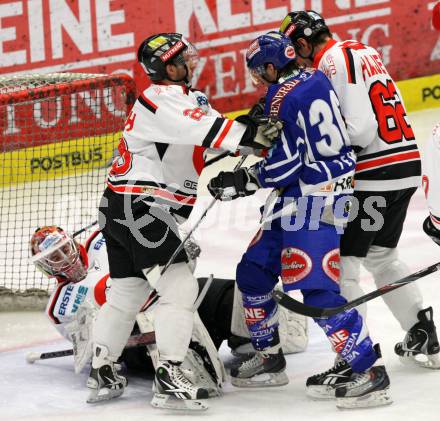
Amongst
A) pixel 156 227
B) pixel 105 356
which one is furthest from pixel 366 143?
pixel 105 356

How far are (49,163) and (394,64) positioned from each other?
2.77 metres

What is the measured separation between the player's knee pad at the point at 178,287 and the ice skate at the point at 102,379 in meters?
0.33

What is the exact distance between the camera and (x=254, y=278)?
3.91m

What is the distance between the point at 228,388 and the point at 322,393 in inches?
16.7

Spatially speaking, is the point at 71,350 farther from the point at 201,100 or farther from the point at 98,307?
the point at 201,100

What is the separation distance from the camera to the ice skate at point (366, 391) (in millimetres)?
3629

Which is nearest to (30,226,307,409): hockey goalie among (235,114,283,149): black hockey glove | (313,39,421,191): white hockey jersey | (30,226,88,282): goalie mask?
(30,226,88,282): goalie mask

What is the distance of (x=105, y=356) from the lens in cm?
393

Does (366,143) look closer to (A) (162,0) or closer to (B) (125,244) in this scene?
(B) (125,244)

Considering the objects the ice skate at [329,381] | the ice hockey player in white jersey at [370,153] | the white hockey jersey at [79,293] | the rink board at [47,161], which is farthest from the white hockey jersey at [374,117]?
the rink board at [47,161]

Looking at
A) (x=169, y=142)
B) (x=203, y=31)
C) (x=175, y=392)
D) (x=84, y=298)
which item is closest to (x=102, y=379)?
(x=175, y=392)

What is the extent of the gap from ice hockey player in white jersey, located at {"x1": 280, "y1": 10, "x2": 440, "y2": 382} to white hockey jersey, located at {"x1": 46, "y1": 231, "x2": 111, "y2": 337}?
947 mm

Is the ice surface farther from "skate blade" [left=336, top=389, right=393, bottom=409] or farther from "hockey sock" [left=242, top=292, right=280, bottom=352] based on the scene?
"hockey sock" [left=242, top=292, right=280, bottom=352]

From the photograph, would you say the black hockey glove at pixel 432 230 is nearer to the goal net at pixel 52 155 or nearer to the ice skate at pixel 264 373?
the ice skate at pixel 264 373
